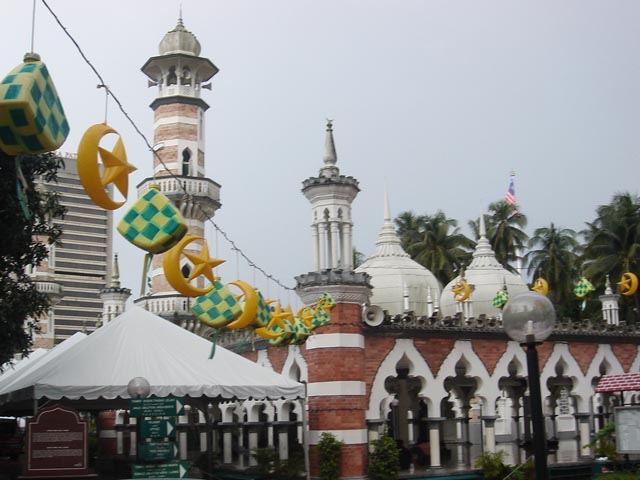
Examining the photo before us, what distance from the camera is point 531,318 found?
7551 mm

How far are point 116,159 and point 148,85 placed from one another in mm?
26625

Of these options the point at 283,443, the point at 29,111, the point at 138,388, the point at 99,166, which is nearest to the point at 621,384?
the point at 283,443

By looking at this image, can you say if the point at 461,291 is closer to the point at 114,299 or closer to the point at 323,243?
the point at 323,243

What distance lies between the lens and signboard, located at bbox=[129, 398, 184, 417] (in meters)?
13.3

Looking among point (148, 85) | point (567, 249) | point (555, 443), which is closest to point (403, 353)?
point (555, 443)

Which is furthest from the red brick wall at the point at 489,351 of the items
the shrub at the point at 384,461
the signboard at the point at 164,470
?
the signboard at the point at 164,470

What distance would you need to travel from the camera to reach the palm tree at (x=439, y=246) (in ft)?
168

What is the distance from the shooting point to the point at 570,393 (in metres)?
22.8

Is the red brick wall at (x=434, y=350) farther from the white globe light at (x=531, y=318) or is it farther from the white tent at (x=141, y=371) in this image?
the white globe light at (x=531, y=318)

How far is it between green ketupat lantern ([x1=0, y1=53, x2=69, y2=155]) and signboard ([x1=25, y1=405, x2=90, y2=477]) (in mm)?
7025

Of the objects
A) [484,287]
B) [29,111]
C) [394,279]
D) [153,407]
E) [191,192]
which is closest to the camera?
[29,111]

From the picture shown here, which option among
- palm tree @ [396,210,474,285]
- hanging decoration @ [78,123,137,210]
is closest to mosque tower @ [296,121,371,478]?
hanging decoration @ [78,123,137,210]

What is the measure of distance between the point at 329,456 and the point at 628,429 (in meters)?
6.29

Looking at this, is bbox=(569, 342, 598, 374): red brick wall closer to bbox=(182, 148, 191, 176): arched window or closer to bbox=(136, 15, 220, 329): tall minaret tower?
bbox=(136, 15, 220, 329): tall minaret tower
